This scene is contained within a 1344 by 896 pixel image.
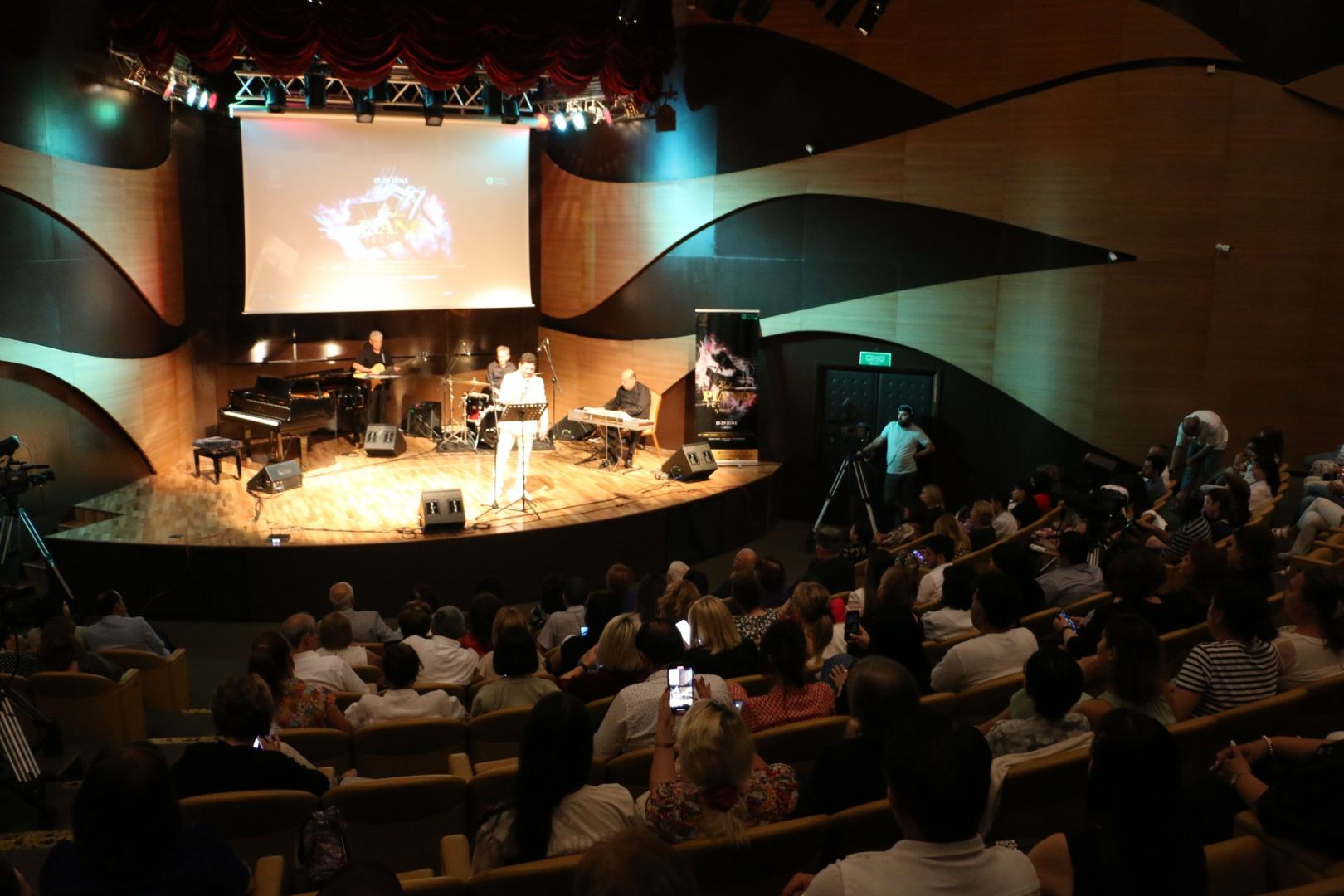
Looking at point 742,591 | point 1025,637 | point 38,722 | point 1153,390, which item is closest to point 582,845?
A: point 1025,637

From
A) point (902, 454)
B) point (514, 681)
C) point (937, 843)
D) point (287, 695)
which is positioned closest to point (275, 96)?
point (902, 454)

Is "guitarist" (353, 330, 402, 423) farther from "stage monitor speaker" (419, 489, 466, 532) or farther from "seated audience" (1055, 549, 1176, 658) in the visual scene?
"seated audience" (1055, 549, 1176, 658)

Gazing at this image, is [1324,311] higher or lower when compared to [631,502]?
higher

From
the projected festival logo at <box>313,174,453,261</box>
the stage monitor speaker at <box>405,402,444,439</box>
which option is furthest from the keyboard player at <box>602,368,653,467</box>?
the projected festival logo at <box>313,174,453,261</box>

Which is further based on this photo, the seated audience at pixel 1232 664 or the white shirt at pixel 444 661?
the white shirt at pixel 444 661

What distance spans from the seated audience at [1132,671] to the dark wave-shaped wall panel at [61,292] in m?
8.41

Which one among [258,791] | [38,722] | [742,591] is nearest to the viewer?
[258,791]

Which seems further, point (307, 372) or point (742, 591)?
point (307, 372)

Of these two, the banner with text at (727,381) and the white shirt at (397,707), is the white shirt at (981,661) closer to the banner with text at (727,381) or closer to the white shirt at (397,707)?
the white shirt at (397,707)

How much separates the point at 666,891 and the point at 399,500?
347 inches

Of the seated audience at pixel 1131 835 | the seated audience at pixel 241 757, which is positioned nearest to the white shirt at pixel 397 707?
the seated audience at pixel 241 757

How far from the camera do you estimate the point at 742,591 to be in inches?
217

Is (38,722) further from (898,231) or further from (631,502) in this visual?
(898,231)

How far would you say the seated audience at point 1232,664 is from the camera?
147 inches
